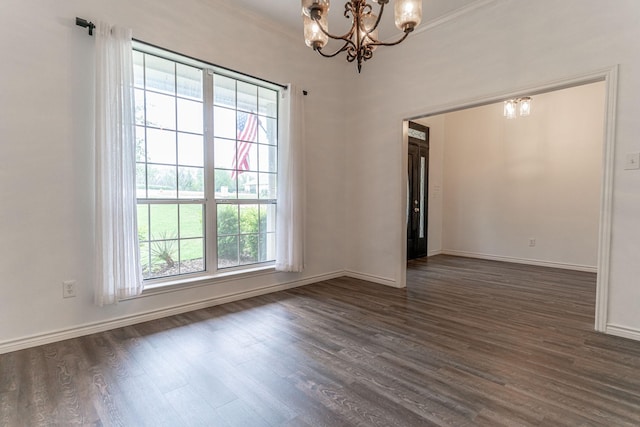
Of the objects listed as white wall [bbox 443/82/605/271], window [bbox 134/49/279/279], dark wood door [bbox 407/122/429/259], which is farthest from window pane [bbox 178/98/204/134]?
white wall [bbox 443/82/605/271]

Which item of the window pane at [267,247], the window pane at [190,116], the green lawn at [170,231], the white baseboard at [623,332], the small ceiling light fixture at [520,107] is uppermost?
the small ceiling light fixture at [520,107]

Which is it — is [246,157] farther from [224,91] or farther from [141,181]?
[141,181]

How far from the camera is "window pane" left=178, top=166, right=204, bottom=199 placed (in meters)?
3.20

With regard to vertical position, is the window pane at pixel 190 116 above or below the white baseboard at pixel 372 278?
above

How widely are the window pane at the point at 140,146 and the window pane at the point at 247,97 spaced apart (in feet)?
3.74

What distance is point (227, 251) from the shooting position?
3590 mm

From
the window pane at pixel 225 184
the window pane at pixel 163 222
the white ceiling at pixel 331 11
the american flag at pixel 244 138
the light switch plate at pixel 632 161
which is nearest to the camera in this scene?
the light switch plate at pixel 632 161

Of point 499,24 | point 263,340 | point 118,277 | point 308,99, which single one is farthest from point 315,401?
point 499,24

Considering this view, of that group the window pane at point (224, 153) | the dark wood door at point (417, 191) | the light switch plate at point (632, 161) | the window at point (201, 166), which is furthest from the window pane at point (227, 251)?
the light switch plate at point (632, 161)

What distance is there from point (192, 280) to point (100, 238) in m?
0.97

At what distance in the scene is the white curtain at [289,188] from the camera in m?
3.85

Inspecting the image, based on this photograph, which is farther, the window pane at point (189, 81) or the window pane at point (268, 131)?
→ the window pane at point (268, 131)

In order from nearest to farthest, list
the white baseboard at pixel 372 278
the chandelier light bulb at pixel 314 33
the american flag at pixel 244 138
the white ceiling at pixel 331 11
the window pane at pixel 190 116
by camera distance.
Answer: the chandelier light bulb at pixel 314 33, the window pane at pixel 190 116, the white ceiling at pixel 331 11, the american flag at pixel 244 138, the white baseboard at pixel 372 278

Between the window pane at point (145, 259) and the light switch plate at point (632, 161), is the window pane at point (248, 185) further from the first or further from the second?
the light switch plate at point (632, 161)
